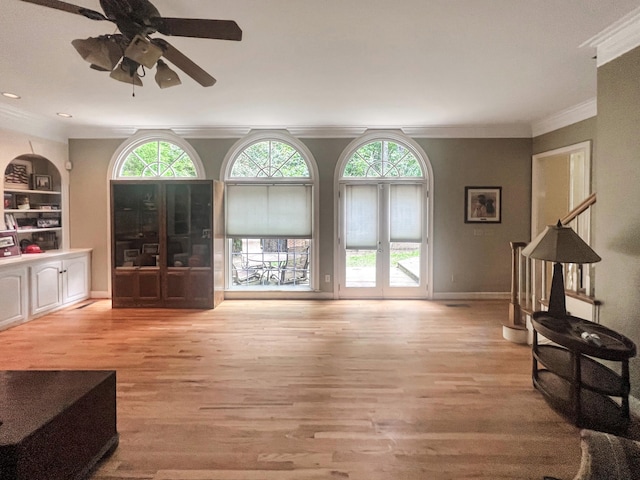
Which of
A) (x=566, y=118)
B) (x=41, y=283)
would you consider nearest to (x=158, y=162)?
(x=41, y=283)

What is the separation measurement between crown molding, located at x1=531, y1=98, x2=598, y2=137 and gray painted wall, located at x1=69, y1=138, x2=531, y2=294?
328 millimetres

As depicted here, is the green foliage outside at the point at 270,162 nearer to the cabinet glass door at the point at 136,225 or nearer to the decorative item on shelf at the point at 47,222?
the cabinet glass door at the point at 136,225

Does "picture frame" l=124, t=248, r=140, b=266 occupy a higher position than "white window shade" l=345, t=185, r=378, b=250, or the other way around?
"white window shade" l=345, t=185, r=378, b=250

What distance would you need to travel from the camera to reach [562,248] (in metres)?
2.80

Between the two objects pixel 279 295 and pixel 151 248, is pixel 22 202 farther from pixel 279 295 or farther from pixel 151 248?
pixel 279 295

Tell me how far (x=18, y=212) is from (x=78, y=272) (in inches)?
47.6

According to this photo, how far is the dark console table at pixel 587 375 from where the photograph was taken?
7.78ft

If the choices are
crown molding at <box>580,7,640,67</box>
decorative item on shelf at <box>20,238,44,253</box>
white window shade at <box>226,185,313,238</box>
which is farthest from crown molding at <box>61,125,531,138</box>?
crown molding at <box>580,7,640,67</box>

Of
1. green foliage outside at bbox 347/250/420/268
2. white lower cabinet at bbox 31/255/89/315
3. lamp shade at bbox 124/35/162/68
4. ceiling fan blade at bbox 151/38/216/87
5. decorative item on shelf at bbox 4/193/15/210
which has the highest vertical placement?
ceiling fan blade at bbox 151/38/216/87

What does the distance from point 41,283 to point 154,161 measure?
2.51m

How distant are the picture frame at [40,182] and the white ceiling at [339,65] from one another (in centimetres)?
86

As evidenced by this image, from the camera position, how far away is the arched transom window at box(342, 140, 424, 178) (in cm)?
621

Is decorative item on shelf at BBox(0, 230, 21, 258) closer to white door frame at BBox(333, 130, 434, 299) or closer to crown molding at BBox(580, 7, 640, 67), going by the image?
white door frame at BBox(333, 130, 434, 299)

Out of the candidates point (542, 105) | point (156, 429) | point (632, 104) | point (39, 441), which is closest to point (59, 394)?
point (39, 441)
